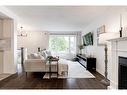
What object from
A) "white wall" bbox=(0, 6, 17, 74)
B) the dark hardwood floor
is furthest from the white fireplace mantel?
"white wall" bbox=(0, 6, 17, 74)

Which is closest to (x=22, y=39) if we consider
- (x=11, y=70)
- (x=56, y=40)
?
(x=56, y=40)

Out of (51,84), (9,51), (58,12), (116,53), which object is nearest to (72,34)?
(9,51)

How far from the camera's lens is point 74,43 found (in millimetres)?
13500

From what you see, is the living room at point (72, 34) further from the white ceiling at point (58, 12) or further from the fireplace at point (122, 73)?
the fireplace at point (122, 73)

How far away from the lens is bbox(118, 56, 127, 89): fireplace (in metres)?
3.50

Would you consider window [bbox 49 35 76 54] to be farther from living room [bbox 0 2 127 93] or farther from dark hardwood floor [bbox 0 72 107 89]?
dark hardwood floor [bbox 0 72 107 89]

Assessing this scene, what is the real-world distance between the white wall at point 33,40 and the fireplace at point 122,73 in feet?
31.7

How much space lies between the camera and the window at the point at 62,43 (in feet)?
43.6

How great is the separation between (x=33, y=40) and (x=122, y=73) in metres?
10.1

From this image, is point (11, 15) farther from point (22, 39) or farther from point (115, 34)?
point (22, 39)
